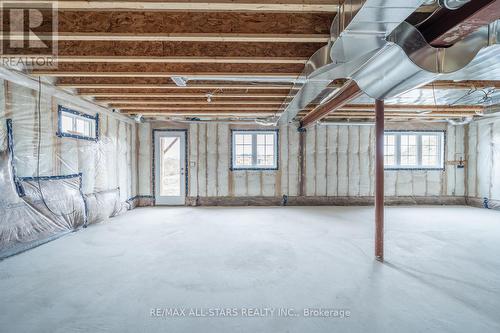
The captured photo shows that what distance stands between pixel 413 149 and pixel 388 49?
19.1 ft

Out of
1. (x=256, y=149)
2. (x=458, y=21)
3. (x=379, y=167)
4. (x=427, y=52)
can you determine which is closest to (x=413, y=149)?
(x=256, y=149)

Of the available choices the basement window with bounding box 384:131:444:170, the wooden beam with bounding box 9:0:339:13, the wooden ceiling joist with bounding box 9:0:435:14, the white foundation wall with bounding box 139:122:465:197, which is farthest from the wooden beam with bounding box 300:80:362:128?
the basement window with bounding box 384:131:444:170

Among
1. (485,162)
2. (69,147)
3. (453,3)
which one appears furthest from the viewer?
(485,162)

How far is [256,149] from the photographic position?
6465mm

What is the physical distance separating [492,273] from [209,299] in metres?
2.77

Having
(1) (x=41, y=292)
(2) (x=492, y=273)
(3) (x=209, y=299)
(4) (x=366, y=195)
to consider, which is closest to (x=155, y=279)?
(3) (x=209, y=299)

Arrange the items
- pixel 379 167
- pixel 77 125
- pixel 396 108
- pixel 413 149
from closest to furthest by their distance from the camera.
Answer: pixel 379 167 → pixel 77 125 → pixel 396 108 → pixel 413 149

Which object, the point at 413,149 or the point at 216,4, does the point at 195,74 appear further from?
the point at 413,149

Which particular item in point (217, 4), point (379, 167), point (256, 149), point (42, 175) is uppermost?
point (217, 4)

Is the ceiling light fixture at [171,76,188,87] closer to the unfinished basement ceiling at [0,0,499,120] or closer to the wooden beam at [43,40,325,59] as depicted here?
the unfinished basement ceiling at [0,0,499,120]

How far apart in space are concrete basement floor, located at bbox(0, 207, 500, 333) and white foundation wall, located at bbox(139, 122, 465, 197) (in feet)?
7.58

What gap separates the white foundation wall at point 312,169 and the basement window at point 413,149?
0.64ft

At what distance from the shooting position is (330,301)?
1945mm

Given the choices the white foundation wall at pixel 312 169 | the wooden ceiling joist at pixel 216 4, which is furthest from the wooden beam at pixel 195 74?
the white foundation wall at pixel 312 169
